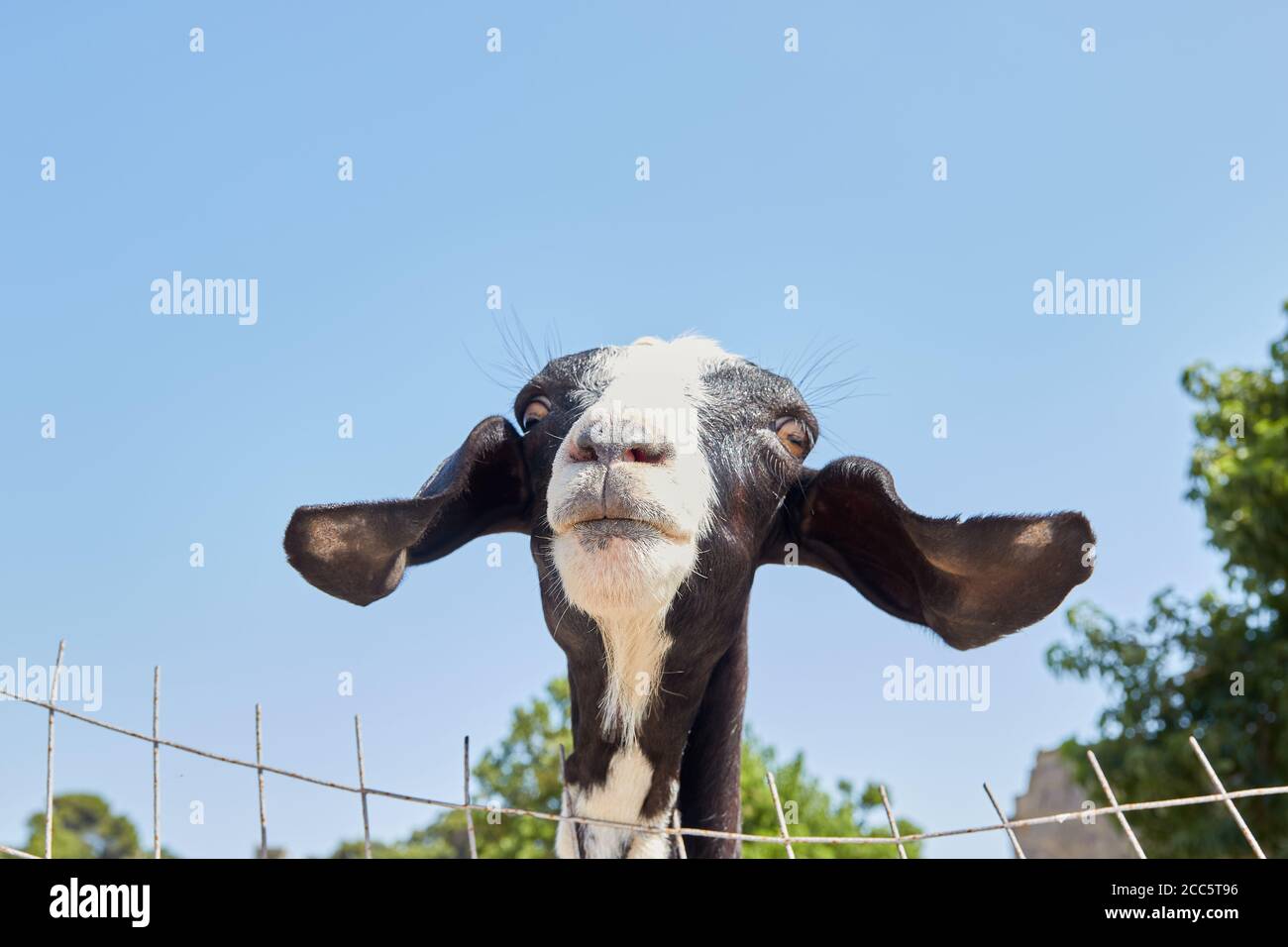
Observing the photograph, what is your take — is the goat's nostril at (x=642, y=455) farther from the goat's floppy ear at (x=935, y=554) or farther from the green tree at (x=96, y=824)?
the green tree at (x=96, y=824)

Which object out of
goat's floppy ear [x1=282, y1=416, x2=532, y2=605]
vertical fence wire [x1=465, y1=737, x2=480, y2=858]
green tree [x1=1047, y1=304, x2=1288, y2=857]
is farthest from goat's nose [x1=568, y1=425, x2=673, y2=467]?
green tree [x1=1047, y1=304, x2=1288, y2=857]

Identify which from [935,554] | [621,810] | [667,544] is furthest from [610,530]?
[935,554]

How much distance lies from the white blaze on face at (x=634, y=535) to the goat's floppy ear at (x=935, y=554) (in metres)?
0.73

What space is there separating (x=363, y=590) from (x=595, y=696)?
90 centimetres

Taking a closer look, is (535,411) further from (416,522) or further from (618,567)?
(618,567)

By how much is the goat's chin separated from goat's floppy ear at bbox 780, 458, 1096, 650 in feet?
3.00

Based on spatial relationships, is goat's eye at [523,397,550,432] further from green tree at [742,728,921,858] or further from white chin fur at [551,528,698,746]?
green tree at [742,728,921,858]

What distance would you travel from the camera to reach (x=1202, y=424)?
1881 centimetres

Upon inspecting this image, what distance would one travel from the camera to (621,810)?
14.4 ft

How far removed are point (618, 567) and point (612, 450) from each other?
366 millimetres

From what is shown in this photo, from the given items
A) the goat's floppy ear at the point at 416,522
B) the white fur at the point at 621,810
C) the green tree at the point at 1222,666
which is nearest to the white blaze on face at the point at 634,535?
the white fur at the point at 621,810
